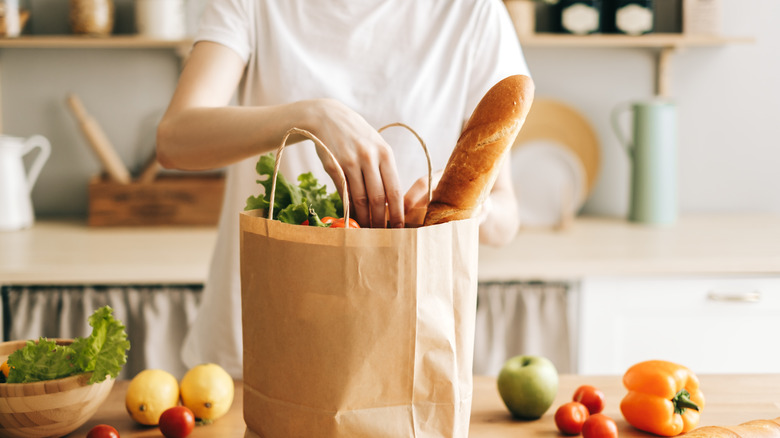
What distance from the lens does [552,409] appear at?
2.96 ft

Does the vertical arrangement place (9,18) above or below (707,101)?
above

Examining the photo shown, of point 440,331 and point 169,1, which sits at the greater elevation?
point 169,1

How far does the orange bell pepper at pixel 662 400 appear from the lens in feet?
2.67

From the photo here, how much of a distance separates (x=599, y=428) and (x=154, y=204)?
169 cm

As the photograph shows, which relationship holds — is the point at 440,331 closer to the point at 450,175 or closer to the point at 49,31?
the point at 450,175

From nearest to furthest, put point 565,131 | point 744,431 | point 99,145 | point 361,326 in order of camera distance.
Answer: point 361,326, point 744,431, point 99,145, point 565,131

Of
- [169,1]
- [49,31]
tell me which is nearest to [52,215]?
[49,31]

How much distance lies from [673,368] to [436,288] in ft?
1.32

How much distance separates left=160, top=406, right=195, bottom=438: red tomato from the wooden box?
4.62 feet

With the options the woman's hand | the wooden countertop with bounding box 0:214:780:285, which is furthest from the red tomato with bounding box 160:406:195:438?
the wooden countertop with bounding box 0:214:780:285

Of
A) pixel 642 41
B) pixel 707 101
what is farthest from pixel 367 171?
pixel 707 101

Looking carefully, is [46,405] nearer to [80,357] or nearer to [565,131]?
[80,357]

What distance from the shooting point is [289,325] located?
64cm

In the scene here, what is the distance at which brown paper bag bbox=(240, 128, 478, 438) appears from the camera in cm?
61
